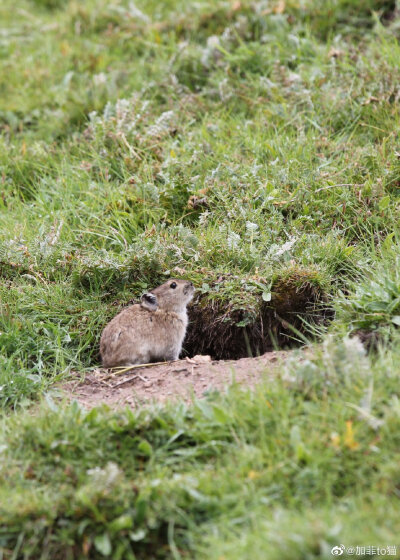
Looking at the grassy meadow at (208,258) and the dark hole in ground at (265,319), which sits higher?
the grassy meadow at (208,258)

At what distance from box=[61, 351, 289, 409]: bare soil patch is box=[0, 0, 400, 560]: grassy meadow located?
25 centimetres

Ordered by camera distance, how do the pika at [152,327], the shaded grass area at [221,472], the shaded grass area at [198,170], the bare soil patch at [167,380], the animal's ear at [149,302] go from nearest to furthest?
the shaded grass area at [221,472], the bare soil patch at [167,380], the pika at [152,327], the animal's ear at [149,302], the shaded grass area at [198,170]

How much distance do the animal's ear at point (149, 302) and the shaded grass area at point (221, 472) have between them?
1.62 m

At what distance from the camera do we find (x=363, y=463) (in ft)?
12.8

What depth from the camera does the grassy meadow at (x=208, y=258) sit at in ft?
12.9

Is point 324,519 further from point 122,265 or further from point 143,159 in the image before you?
point 143,159

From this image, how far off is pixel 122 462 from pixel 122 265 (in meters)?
2.37

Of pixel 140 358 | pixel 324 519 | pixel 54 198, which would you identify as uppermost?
pixel 324 519

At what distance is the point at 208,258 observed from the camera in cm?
642

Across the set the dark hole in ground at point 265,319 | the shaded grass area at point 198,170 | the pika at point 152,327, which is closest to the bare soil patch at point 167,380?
the pika at point 152,327

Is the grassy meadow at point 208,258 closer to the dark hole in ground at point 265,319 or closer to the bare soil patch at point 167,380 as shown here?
the dark hole in ground at point 265,319

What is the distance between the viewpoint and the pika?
585 centimetres

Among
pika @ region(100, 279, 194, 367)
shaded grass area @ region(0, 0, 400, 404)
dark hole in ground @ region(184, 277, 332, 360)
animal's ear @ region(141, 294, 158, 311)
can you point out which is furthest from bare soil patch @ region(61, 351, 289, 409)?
animal's ear @ region(141, 294, 158, 311)

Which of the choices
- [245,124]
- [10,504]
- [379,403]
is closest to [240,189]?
[245,124]
